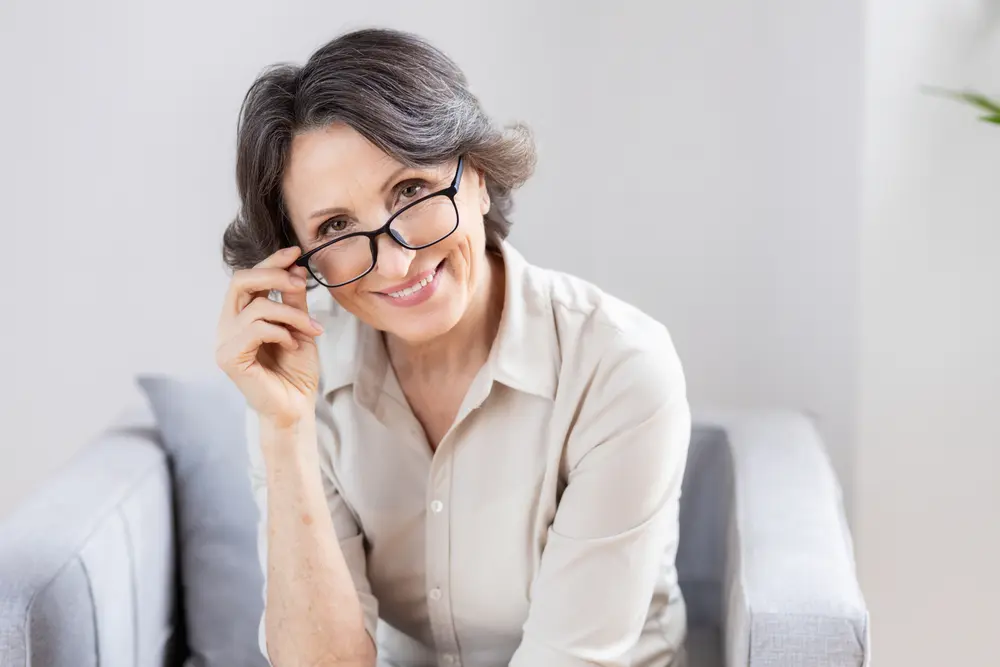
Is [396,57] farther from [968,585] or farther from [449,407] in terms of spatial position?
[968,585]

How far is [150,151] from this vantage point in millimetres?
2305

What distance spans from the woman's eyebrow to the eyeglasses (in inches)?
1.1

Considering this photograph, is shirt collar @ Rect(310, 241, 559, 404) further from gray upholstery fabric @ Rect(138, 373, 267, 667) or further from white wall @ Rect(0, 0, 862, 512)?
white wall @ Rect(0, 0, 862, 512)

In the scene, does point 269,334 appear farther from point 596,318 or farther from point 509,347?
point 596,318

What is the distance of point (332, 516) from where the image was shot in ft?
5.05

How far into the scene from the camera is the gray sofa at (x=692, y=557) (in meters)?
1.29

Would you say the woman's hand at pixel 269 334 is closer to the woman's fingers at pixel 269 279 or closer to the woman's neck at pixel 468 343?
the woman's fingers at pixel 269 279

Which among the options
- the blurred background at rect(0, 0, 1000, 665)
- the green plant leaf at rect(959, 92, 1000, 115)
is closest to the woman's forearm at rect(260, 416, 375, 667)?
Answer: the blurred background at rect(0, 0, 1000, 665)

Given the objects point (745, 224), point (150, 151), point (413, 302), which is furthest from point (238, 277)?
point (745, 224)

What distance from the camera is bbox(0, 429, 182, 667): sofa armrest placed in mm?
1396

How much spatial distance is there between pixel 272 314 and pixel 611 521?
0.49 meters

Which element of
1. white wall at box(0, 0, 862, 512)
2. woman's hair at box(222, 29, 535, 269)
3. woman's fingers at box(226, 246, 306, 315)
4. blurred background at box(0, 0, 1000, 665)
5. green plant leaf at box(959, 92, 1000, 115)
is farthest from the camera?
white wall at box(0, 0, 862, 512)

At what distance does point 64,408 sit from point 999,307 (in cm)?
185

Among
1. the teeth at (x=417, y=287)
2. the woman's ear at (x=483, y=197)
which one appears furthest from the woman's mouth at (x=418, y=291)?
the woman's ear at (x=483, y=197)
